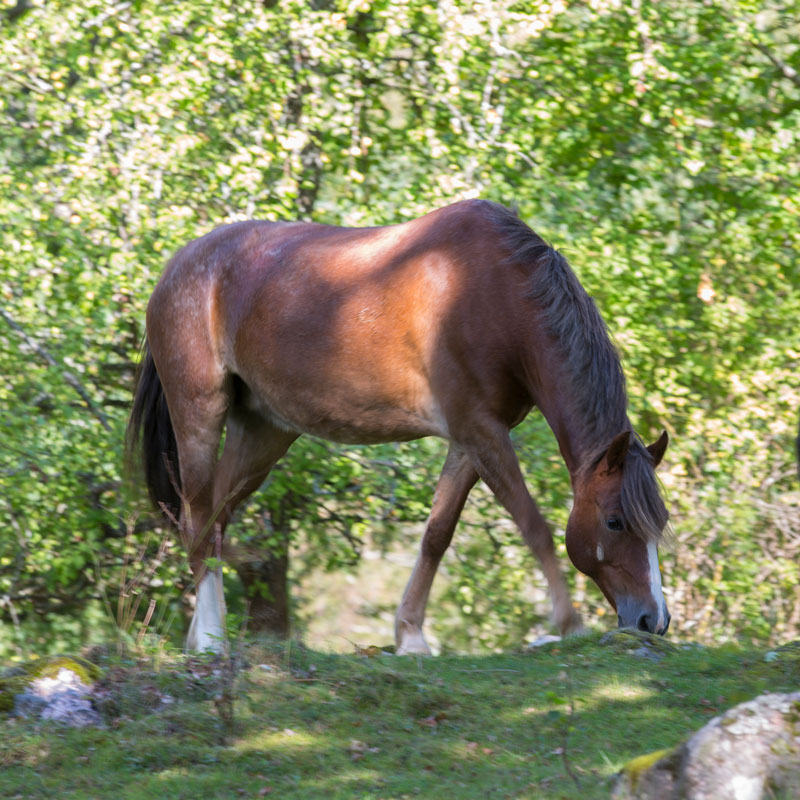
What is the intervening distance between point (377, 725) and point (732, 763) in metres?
1.46

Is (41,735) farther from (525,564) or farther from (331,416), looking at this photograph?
(525,564)

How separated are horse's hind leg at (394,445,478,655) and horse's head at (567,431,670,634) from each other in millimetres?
860

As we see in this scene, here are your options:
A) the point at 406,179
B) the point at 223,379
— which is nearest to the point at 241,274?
the point at 223,379

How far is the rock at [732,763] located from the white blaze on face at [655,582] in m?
1.76

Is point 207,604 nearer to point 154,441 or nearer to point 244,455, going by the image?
point 244,455

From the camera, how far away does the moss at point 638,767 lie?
9.75ft

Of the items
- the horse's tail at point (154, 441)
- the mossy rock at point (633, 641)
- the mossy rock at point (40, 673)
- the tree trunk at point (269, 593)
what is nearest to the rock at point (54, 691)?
the mossy rock at point (40, 673)

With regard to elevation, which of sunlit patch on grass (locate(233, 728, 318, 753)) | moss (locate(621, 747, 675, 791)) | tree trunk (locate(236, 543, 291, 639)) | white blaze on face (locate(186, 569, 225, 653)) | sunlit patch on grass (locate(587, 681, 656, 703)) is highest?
moss (locate(621, 747, 675, 791))

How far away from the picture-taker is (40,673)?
4.29 m

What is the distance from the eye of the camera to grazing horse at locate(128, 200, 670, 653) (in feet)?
16.4

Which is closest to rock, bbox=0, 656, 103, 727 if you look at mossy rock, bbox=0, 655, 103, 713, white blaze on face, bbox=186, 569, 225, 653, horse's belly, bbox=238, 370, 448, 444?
mossy rock, bbox=0, 655, 103, 713

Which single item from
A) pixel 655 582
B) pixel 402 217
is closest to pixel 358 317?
pixel 655 582

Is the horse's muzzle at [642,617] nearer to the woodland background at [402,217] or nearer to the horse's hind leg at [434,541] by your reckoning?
the horse's hind leg at [434,541]

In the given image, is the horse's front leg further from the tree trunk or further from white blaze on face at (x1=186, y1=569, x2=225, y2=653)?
the tree trunk
